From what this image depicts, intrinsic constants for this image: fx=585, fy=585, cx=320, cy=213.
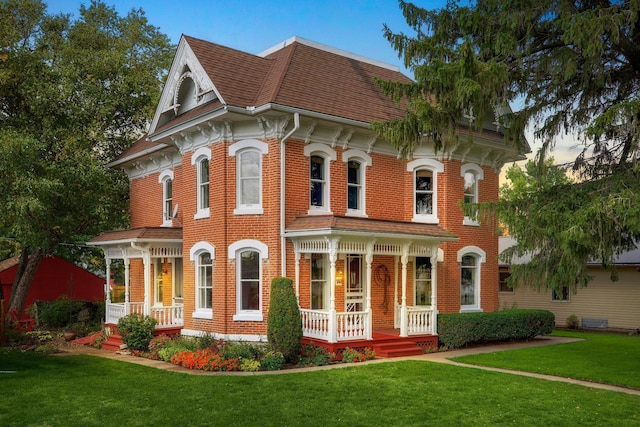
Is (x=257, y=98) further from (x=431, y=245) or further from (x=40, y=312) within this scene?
(x=40, y=312)

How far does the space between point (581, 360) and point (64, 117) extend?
20703mm

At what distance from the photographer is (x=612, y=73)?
11953 mm

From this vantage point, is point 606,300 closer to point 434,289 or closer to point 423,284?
point 423,284

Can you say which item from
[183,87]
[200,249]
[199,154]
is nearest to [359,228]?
[200,249]

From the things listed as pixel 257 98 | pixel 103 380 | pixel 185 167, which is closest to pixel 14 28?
pixel 185 167

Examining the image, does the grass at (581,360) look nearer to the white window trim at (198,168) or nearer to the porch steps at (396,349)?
the porch steps at (396,349)

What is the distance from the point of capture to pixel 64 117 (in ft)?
77.8

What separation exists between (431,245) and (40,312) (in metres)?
17.4

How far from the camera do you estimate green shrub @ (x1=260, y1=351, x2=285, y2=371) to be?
14492mm

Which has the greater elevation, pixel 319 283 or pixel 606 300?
pixel 319 283

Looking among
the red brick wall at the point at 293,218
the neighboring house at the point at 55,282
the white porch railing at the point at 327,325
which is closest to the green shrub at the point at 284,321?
the white porch railing at the point at 327,325

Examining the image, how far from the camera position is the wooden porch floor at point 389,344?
621 inches

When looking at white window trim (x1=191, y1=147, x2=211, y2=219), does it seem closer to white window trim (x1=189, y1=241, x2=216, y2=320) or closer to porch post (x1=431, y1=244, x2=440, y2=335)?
white window trim (x1=189, y1=241, x2=216, y2=320)

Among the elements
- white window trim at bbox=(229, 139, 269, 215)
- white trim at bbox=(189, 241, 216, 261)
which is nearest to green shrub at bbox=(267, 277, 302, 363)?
white window trim at bbox=(229, 139, 269, 215)
